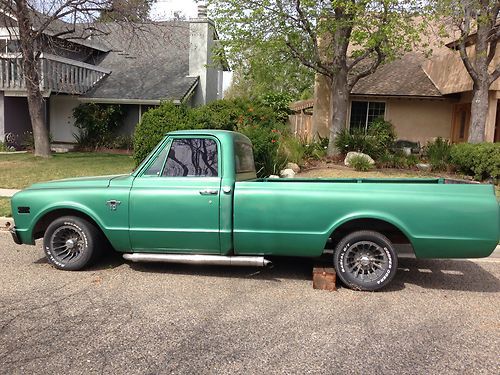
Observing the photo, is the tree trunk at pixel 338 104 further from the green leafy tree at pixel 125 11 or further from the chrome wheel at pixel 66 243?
the chrome wheel at pixel 66 243

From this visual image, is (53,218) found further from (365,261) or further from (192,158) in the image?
(365,261)

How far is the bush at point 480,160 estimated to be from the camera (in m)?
12.5

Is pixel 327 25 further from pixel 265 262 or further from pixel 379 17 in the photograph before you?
pixel 265 262

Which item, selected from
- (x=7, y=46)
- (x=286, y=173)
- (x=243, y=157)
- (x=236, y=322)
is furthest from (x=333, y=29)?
(x=7, y=46)

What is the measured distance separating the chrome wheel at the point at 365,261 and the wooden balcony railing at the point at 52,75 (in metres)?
18.1

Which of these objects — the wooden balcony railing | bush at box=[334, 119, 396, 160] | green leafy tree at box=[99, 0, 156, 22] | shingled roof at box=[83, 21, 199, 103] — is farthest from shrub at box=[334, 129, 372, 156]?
the wooden balcony railing

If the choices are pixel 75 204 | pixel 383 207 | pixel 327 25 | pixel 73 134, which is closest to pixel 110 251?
pixel 75 204

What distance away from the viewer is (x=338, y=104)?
52.5 ft

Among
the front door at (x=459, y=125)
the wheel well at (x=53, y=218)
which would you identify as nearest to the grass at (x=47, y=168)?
the wheel well at (x=53, y=218)

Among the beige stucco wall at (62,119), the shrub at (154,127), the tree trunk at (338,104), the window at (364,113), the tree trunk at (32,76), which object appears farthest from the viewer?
the beige stucco wall at (62,119)

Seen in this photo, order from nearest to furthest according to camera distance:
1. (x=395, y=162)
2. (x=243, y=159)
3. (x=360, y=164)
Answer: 1. (x=243, y=159)
2. (x=360, y=164)
3. (x=395, y=162)

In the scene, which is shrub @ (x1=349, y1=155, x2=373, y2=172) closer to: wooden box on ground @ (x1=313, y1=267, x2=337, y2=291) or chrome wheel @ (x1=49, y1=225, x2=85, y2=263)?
wooden box on ground @ (x1=313, y1=267, x2=337, y2=291)

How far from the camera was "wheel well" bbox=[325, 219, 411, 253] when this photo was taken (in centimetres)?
500

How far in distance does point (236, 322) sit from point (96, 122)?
19.4m
